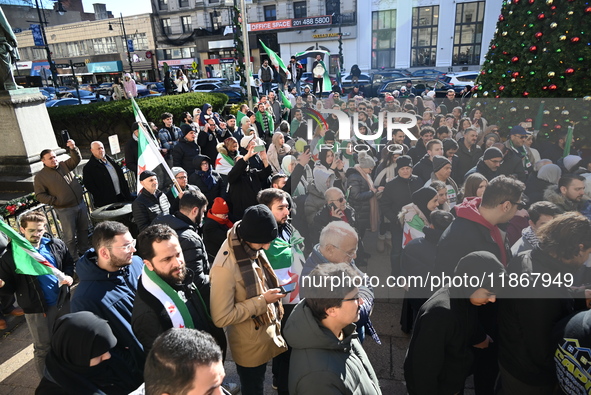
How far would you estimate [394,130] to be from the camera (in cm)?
679

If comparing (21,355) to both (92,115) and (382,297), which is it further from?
(92,115)

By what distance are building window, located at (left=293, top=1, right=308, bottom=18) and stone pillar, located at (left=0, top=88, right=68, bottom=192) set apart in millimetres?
37734

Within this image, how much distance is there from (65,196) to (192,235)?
3.18m

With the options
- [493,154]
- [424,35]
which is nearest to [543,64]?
[493,154]

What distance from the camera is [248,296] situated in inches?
104

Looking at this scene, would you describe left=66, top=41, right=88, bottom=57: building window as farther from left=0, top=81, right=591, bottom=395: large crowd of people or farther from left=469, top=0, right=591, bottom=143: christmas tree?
left=469, top=0, right=591, bottom=143: christmas tree

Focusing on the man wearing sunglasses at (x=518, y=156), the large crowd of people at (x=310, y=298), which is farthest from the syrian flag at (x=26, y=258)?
the man wearing sunglasses at (x=518, y=156)

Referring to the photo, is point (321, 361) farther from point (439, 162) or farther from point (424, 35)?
point (424, 35)

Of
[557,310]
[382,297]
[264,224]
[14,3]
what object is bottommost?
[382,297]

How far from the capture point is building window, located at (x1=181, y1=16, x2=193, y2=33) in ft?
154

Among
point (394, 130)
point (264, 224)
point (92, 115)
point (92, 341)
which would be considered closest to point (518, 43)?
point (394, 130)

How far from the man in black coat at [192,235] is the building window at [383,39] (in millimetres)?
37082

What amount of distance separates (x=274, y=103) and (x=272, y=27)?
32.4 meters

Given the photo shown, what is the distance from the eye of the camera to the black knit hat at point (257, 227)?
8.31 ft
